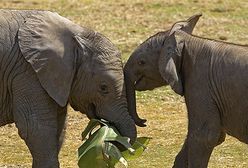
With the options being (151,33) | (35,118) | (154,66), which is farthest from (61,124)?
(151,33)

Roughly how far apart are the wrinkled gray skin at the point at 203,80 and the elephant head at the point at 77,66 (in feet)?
1.38

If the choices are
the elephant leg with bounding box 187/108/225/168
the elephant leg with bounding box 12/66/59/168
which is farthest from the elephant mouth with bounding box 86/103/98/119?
the elephant leg with bounding box 187/108/225/168

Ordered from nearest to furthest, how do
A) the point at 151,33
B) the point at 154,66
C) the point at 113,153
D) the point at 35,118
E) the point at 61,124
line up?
the point at 35,118 < the point at 113,153 < the point at 61,124 < the point at 154,66 < the point at 151,33

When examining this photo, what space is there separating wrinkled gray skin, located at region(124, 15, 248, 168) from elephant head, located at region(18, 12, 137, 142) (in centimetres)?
42

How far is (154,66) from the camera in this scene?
11.0 m

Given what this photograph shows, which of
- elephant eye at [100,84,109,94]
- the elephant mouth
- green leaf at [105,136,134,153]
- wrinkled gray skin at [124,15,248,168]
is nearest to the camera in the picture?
green leaf at [105,136,134,153]

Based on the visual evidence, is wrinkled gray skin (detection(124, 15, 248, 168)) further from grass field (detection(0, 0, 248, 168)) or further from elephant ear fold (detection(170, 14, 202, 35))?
grass field (detection(0, 0, 248, 168))

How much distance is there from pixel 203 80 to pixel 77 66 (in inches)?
54.2

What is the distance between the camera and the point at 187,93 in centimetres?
1074

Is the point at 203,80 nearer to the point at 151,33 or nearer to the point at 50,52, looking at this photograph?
the point at 50,52

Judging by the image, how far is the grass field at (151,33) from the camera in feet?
42.5

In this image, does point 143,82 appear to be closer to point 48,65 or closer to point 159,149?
point 48,65

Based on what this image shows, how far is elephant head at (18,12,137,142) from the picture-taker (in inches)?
389

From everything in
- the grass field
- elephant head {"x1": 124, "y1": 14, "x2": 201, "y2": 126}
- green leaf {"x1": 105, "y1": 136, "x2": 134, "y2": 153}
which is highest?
elephant head {"x1": 124, "y1": 14, "x2": 201, "y2": 126}
